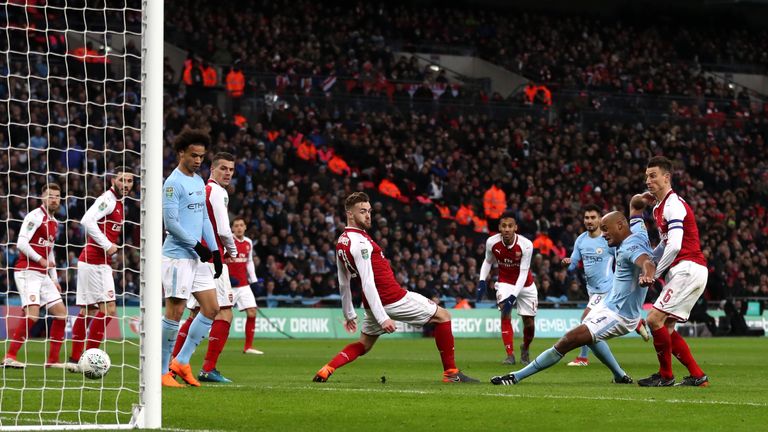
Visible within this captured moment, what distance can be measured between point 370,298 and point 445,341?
3.26 feet

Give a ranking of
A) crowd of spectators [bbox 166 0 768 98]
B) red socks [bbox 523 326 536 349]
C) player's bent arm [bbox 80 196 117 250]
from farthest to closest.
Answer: crowd of spectators [bbox 166 0 768 98] → red socks [bbox 523 326 536 349] → player's bent arm [bbox 80 196 117 250]

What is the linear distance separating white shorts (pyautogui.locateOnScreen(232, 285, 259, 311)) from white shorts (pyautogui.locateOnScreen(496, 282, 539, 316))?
466 cm

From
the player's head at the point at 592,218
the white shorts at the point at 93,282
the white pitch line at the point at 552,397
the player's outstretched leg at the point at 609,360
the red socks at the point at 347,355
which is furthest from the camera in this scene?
the player's head at the point at 592,218

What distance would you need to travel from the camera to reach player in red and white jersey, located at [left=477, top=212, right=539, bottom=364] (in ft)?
60.1

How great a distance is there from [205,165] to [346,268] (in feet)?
64.2

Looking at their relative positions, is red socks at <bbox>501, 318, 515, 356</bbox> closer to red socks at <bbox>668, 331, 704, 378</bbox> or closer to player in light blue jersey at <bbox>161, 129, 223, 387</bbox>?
red socks at <bbox>668, 331, 704, 378</bbox>

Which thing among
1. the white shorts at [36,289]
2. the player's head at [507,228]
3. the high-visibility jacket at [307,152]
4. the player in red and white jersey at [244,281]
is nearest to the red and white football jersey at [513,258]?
the player's head at [507,228]

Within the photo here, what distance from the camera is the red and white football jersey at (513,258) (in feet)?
60.5

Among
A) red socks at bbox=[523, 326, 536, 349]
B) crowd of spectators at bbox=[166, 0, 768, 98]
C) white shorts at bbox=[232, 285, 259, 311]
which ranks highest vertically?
crowd of spectators at bbox=[166, 0, 768, 98]

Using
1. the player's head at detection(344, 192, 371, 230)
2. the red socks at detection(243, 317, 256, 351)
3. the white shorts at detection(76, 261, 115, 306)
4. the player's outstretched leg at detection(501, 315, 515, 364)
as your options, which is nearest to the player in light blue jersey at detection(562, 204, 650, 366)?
the player's outstretched leg at detection(501, 315, 515, 364)

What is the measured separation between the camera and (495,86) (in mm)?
42500

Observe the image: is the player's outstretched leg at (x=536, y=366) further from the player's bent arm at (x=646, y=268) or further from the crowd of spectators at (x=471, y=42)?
the crowd of spectators at (x=471, y=42)

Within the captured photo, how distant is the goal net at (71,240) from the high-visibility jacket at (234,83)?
9.74 feet

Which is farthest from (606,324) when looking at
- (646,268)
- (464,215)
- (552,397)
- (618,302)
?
(464,215)
